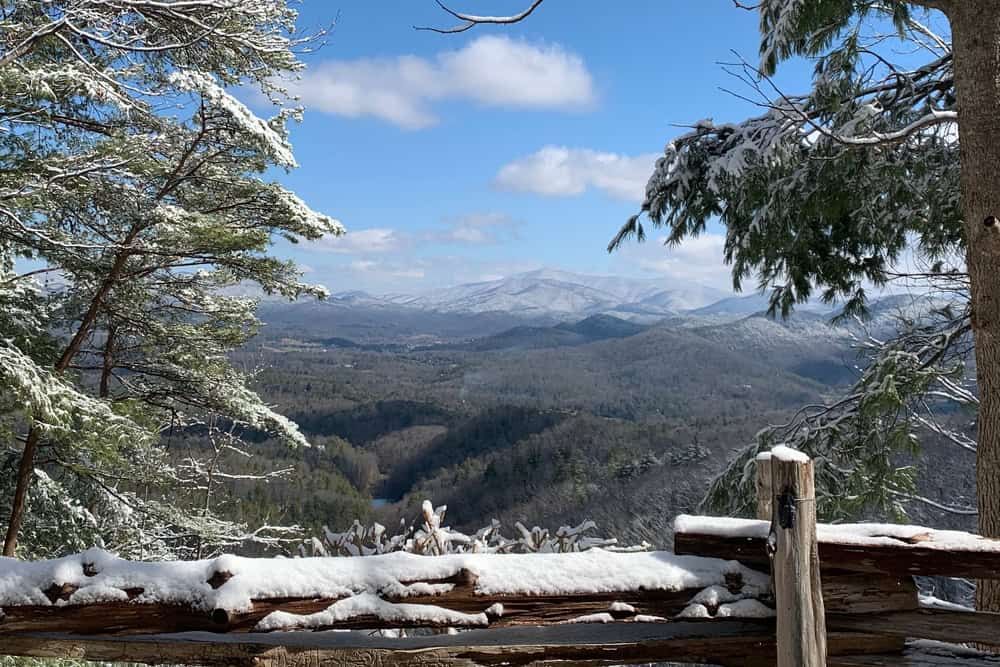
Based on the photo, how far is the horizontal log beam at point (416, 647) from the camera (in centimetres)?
186

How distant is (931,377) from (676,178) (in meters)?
2.60

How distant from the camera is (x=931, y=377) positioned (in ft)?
15.3

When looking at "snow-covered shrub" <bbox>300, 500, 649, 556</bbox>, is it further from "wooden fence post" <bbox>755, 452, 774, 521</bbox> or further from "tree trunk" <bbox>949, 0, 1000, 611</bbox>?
"wooden fence post" <bbox>755, 452, 774, 521</bbox>

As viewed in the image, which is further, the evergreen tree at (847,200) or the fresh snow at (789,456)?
the evergreen tree at (847,200)

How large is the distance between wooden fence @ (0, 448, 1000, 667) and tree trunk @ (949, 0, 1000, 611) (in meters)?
1.35

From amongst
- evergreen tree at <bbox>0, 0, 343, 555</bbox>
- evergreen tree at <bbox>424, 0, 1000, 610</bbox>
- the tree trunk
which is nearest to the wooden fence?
the tree trunk

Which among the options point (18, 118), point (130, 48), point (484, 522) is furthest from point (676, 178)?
point (484, 522)

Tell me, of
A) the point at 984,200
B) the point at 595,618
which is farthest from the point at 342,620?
the point at 984,200

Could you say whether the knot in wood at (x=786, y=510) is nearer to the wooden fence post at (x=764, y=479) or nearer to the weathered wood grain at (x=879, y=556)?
the wooden fence post at (x=764, y=479)

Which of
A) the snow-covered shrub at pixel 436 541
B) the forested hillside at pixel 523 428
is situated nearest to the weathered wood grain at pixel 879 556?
the snow-covered shrub at pixel 436 541

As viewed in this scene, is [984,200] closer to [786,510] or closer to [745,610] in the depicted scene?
[786,510]

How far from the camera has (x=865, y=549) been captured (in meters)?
1.85

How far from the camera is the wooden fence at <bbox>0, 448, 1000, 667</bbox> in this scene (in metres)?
1.80

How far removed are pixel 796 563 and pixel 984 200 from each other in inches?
88.1
